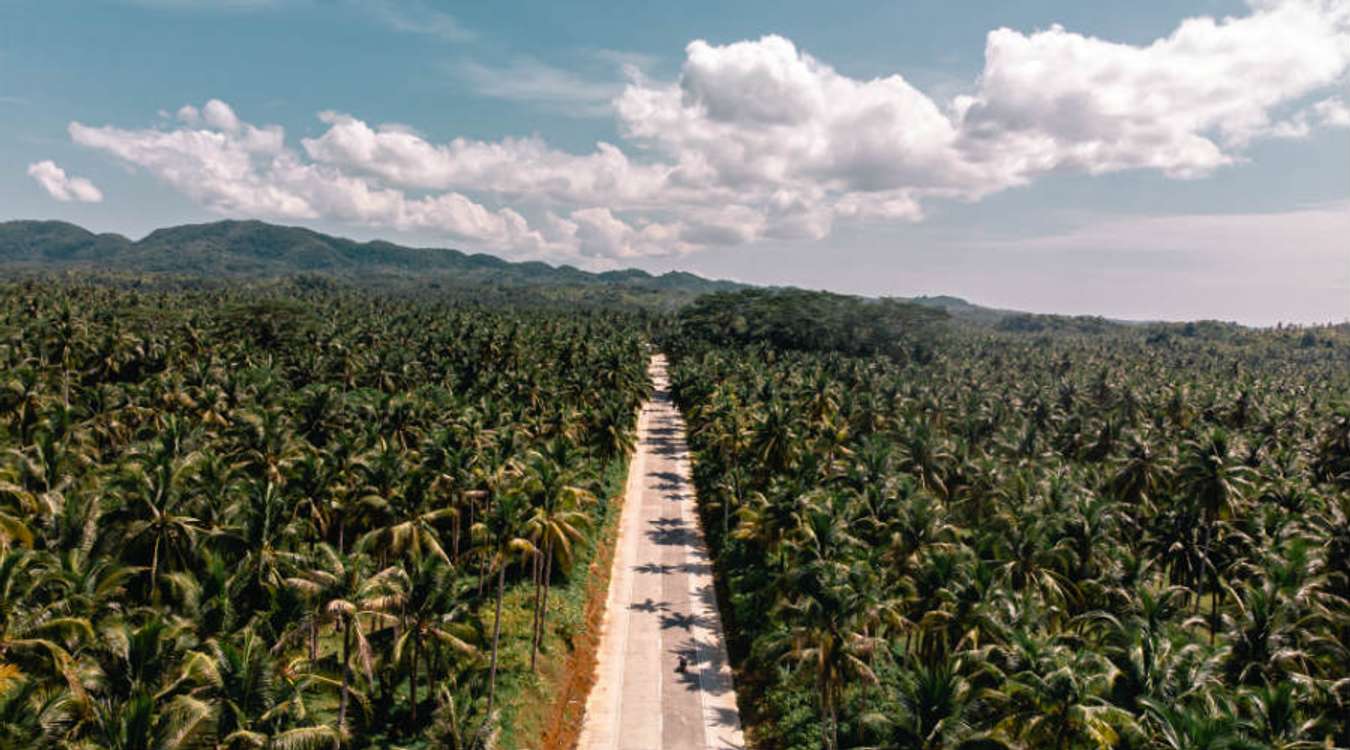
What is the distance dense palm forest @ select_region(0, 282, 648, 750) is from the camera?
68.2 feet

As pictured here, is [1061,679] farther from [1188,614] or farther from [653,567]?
[653,567]

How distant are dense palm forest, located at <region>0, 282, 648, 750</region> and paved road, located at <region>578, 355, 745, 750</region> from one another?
4.40 m

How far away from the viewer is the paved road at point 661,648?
115 feet

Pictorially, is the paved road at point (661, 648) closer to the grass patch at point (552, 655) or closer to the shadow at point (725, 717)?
the shadow at point (725, 717)

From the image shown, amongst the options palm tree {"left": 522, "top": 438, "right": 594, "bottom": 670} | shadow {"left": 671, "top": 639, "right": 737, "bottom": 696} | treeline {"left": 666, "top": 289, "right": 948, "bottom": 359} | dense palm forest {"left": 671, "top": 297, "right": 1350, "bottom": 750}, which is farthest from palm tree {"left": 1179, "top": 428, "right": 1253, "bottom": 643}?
treeline {"left": 666, "top": 289, "right": 948, "bottom": 359}

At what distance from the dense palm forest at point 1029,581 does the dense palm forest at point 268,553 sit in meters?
13.3

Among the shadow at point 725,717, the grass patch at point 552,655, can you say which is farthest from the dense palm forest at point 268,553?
the shadow at point 725,717

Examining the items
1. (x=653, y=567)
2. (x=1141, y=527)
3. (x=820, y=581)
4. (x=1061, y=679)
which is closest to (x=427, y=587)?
(x=820, y=581)

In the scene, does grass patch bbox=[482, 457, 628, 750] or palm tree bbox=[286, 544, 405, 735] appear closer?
palm tree bbox=[286, 544, 405, 735]

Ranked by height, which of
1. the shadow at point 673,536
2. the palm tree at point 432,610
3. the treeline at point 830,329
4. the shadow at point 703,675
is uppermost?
the treeline at point 830,329

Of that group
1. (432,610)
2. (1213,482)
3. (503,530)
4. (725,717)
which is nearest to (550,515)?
(503,530)

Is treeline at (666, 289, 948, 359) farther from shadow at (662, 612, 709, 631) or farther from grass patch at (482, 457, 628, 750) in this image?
shadow at (662, 612, 709, 631)

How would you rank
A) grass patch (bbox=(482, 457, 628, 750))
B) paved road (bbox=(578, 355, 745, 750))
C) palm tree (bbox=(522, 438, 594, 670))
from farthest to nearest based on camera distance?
1. palm tree (bbox=(522, 438, 594, 670))
2. paved road (bbox=(578, 355, 745, 750))
3. grass patch (bbox=(482, 457, 628, 750))

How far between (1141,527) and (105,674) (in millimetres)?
54753
